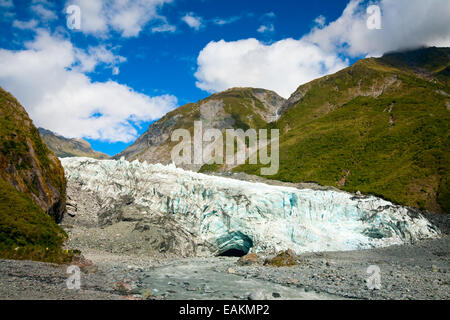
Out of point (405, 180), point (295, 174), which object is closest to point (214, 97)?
point (295, 174)

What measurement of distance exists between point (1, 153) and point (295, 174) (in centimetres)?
5682

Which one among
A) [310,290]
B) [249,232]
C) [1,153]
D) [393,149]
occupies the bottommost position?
[310,290]

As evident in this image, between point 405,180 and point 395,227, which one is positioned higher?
point 405,180

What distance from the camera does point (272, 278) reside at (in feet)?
53.1

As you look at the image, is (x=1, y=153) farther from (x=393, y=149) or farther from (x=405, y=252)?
(x=393, y=149)

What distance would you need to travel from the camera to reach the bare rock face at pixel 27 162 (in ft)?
72.8

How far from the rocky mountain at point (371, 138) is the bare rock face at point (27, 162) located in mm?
46677

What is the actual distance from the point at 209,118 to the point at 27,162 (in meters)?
146

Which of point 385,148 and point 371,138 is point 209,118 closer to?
point 371,138

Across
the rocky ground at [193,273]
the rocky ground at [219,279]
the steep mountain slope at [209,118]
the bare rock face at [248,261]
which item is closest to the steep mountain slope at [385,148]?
the rocky ground at [193,273]

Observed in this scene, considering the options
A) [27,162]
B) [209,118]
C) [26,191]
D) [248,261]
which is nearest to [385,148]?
[248,261]

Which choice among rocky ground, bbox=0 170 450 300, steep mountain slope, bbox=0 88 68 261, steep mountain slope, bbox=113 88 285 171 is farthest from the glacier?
steep mountain slope, bbox=113 88 285 171

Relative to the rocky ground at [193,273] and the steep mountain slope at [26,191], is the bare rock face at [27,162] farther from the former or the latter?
the rocky ground at [193,273]
